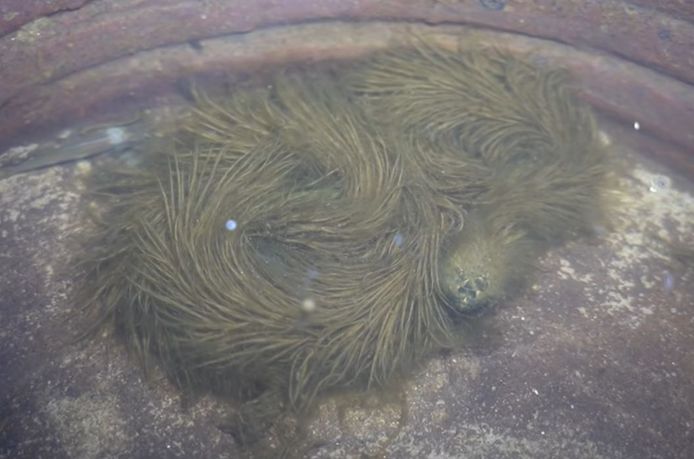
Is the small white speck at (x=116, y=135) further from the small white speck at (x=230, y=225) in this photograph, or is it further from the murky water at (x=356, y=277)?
the small white speck at (x=230, y=225)

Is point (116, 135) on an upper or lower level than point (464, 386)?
upper

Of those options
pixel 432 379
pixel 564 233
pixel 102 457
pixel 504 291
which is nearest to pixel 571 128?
pixel 564 233

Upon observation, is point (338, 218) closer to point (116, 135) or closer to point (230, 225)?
point (230, 225)

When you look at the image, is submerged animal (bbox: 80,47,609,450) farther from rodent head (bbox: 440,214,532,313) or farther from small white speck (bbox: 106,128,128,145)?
small white speck (bbox: 106,128,128,145)

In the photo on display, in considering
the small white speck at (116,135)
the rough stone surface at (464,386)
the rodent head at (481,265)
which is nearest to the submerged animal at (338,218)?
the rodent head at (481,265)

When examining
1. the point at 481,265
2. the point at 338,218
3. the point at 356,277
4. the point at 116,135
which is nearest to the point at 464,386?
the point at 481,265

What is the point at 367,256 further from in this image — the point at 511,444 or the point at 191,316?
the point at 511,444
